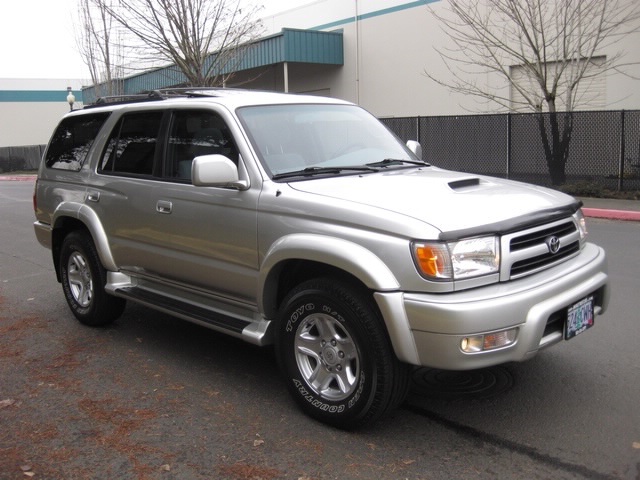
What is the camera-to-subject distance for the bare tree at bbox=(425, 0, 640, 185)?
16.0 meters

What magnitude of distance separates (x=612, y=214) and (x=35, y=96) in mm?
49387

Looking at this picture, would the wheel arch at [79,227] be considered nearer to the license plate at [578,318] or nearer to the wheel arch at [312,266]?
the wheel arch at [312,266]

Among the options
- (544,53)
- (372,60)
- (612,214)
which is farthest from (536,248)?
(372,60)

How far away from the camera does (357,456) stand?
3.46m

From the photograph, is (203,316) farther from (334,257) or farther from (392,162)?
(392,162)

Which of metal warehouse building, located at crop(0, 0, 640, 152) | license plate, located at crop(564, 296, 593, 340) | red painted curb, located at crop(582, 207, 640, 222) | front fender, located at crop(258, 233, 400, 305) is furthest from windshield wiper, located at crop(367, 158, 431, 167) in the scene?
metal warehouse building, located at crop(0, 0, 640, 152)

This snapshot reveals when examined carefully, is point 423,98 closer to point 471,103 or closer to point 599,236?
point 471,103

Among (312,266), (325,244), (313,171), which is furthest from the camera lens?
(313,171)

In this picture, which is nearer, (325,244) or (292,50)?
(325,244)

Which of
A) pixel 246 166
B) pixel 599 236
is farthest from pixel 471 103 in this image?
pixel 246 166

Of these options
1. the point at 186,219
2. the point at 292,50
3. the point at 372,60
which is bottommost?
the point at 186,219

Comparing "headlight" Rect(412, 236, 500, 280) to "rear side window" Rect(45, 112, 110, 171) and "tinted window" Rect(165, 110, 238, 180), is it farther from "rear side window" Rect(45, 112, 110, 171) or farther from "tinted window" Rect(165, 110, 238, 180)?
"rear side window" Rect(45, 112, 110, 171)

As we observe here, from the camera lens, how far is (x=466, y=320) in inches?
127

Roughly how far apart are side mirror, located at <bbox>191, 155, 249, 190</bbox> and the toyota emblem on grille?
189 centimetres
